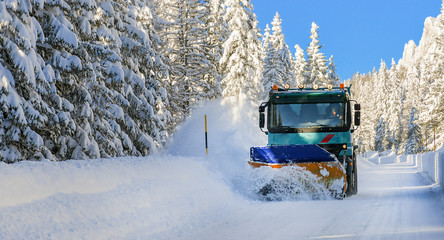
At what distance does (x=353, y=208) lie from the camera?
975cm

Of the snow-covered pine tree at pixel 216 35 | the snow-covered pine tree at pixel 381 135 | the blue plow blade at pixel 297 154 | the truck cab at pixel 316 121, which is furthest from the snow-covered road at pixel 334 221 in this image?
the snow-covered pine tree at pixel 381 135

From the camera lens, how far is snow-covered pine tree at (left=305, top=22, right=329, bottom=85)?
5509cm

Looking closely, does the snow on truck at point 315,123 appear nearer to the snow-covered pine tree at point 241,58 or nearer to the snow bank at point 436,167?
the snow bank at point 436,167

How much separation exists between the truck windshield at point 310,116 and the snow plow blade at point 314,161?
4.29 ft

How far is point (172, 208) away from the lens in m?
8.58

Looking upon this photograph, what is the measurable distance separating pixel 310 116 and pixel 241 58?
26910mm

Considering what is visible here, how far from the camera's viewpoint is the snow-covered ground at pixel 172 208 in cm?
657

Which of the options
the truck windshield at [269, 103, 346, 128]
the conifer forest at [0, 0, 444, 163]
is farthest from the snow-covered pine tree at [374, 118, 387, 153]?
the truck windshield at [269, 103, 346, 128]

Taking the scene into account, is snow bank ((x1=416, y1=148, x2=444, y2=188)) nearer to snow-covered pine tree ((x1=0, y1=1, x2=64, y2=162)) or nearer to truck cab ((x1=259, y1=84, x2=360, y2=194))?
truck cab ((x1=259, y1=84, x2=360, y2=194))

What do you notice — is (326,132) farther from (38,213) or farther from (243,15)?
(243,15)

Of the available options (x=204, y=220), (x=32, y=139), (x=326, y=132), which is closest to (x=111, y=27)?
(x=32, y=139)

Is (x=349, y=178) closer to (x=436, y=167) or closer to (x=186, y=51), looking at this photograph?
(x=436, y=167)

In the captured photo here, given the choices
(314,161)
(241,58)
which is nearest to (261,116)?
(314,161)

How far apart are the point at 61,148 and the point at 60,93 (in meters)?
1.81
